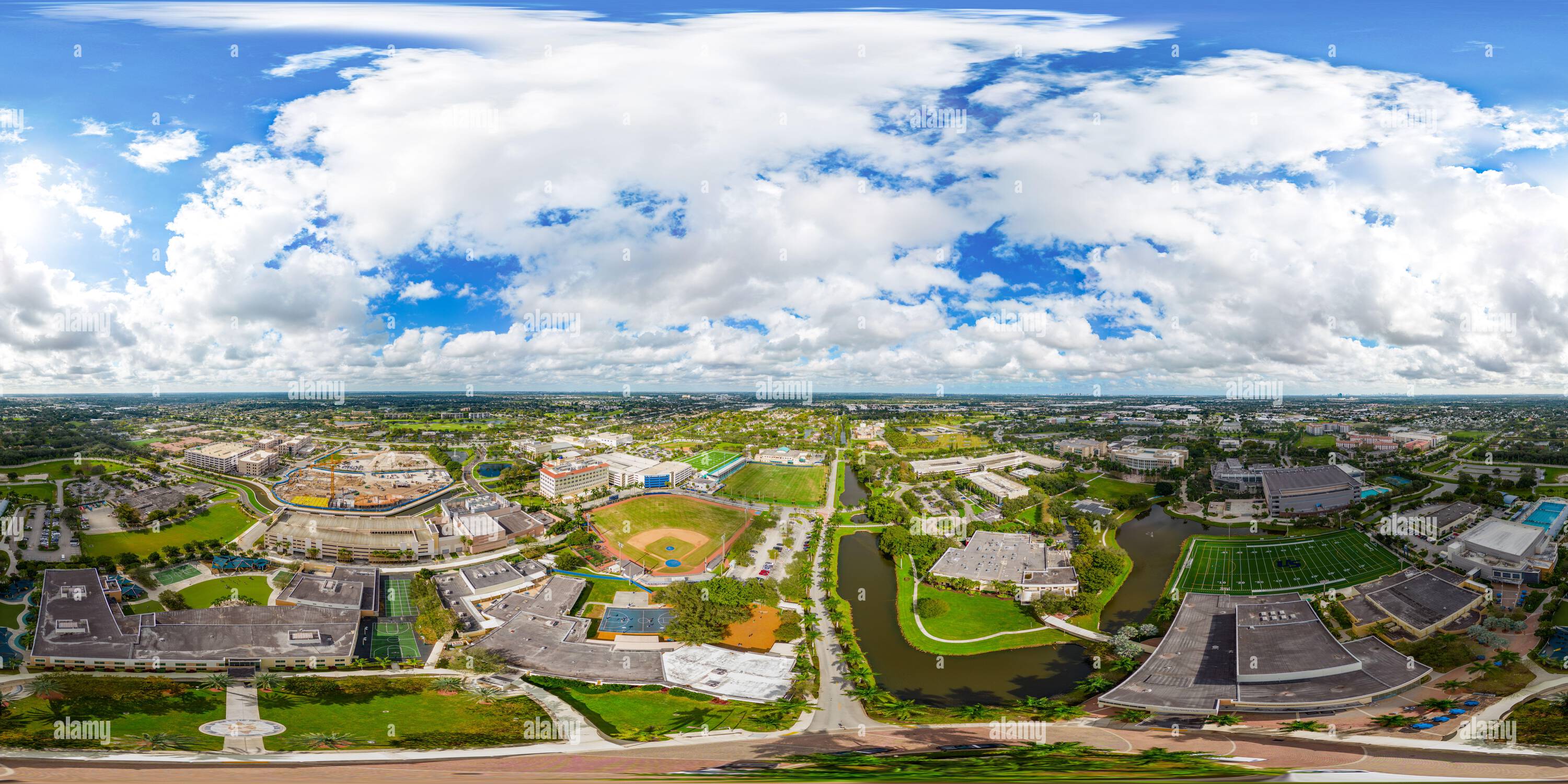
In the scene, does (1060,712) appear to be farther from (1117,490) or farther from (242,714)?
(1117,490)

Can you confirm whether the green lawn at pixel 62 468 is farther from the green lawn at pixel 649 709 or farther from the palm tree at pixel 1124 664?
the palm tree at pixel 1124 664

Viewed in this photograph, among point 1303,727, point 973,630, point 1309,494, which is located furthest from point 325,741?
point 1309,494

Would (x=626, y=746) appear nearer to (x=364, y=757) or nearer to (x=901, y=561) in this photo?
(x=364, y=757)

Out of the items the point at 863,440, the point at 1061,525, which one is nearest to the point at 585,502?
the point at 1061,525

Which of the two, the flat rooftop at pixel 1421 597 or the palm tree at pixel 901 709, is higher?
the flat rooftop at pixel 1421 597

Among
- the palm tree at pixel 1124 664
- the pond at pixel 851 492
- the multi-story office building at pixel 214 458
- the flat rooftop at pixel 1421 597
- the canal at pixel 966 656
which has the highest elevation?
the multi-story office building at pixel 214 458

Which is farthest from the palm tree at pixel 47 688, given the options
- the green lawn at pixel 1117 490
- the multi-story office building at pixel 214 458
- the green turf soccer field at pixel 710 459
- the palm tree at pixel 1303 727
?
the green lawn at pixel 1117 490
